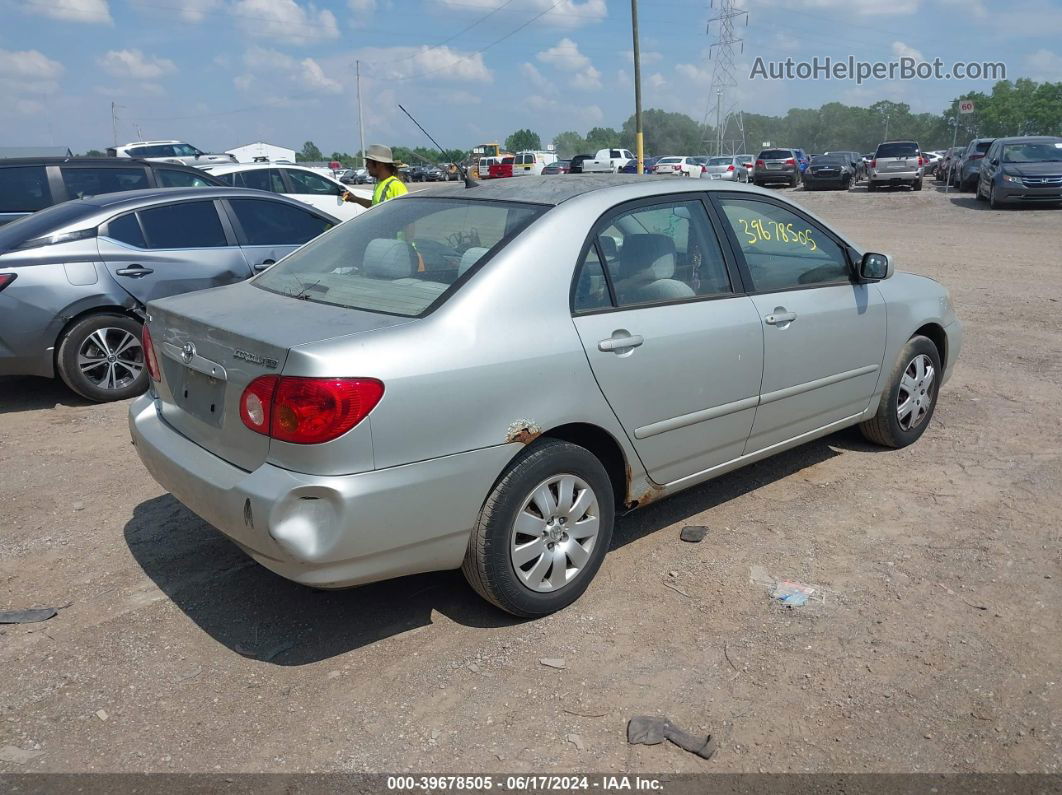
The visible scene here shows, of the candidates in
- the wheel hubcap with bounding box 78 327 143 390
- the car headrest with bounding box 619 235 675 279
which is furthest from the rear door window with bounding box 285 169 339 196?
the car headrest with bounding box 619 235 675 279

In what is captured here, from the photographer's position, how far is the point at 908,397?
541 cm

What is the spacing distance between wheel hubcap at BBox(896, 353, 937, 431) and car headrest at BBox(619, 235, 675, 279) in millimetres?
2001

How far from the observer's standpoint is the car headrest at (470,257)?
140 inches

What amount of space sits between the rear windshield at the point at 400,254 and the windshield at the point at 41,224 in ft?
10.6

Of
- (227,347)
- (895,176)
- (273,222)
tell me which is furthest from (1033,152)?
(227,347)

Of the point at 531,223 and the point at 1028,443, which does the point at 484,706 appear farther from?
the point at 1028,443

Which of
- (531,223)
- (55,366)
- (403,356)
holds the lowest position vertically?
(55,366)

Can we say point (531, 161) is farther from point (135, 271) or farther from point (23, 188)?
point (135, 271)

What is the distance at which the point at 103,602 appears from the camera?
153 inches

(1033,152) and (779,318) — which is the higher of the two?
(779,318)

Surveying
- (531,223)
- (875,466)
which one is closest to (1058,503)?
(875,466)

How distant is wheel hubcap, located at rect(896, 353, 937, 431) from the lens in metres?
5.37

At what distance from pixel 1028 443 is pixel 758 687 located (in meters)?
3.35

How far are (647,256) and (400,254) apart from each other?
3.52 feet
